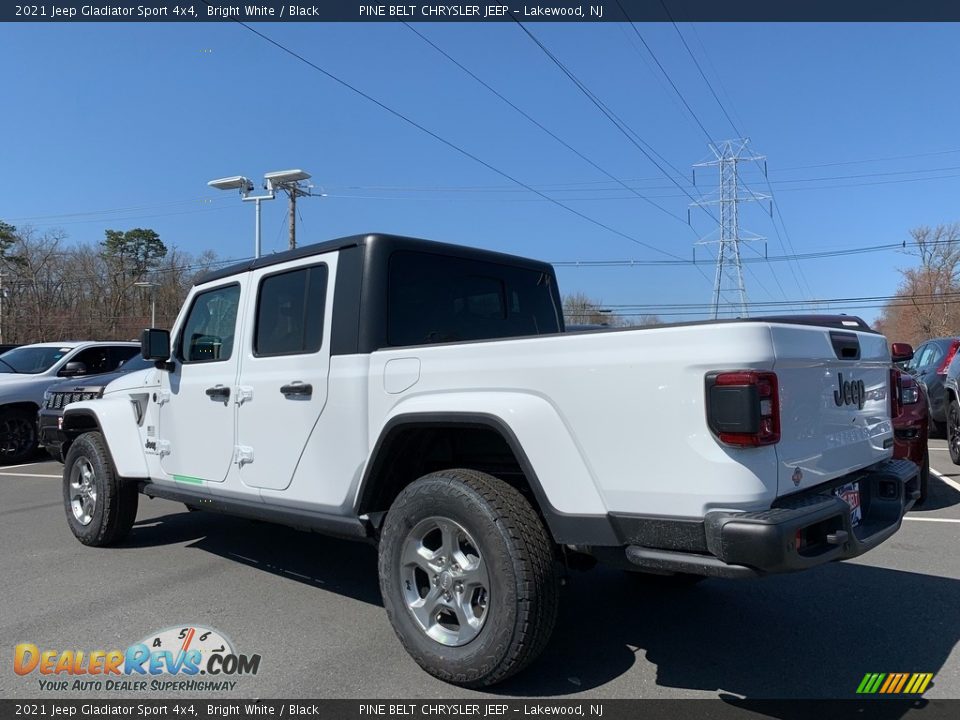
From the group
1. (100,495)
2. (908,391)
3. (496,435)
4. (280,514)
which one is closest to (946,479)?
(908,391)

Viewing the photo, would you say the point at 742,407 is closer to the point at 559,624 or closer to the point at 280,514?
the point at 559,624

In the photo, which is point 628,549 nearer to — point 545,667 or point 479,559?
point 479,559

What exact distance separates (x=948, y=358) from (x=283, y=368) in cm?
1014

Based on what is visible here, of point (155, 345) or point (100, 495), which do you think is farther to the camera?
point (100, 495)

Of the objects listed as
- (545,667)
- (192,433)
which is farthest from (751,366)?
(192,433)

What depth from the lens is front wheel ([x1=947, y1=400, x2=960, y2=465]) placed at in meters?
8.98

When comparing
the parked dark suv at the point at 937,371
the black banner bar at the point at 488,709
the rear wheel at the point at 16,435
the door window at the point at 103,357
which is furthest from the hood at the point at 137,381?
the parked dark suv at the point at 937,371

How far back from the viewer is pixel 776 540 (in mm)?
2436

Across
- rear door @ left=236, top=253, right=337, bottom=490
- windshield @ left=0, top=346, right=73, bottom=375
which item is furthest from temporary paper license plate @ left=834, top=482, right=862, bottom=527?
windshield @ left=0, top=346, right=73, bottom=375

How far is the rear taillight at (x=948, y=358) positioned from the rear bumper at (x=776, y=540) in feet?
27.8

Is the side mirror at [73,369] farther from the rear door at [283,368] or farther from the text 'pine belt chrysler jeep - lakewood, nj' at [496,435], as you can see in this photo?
the rear door at [283,368]

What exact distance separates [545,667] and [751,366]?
5.96 feet

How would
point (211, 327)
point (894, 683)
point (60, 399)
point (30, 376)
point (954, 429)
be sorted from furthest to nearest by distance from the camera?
point (30, 376) < point (954, 429) < point (60, 399) < point (211, 327) < point (894, 683)

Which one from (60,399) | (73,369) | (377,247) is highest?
(377,247)
